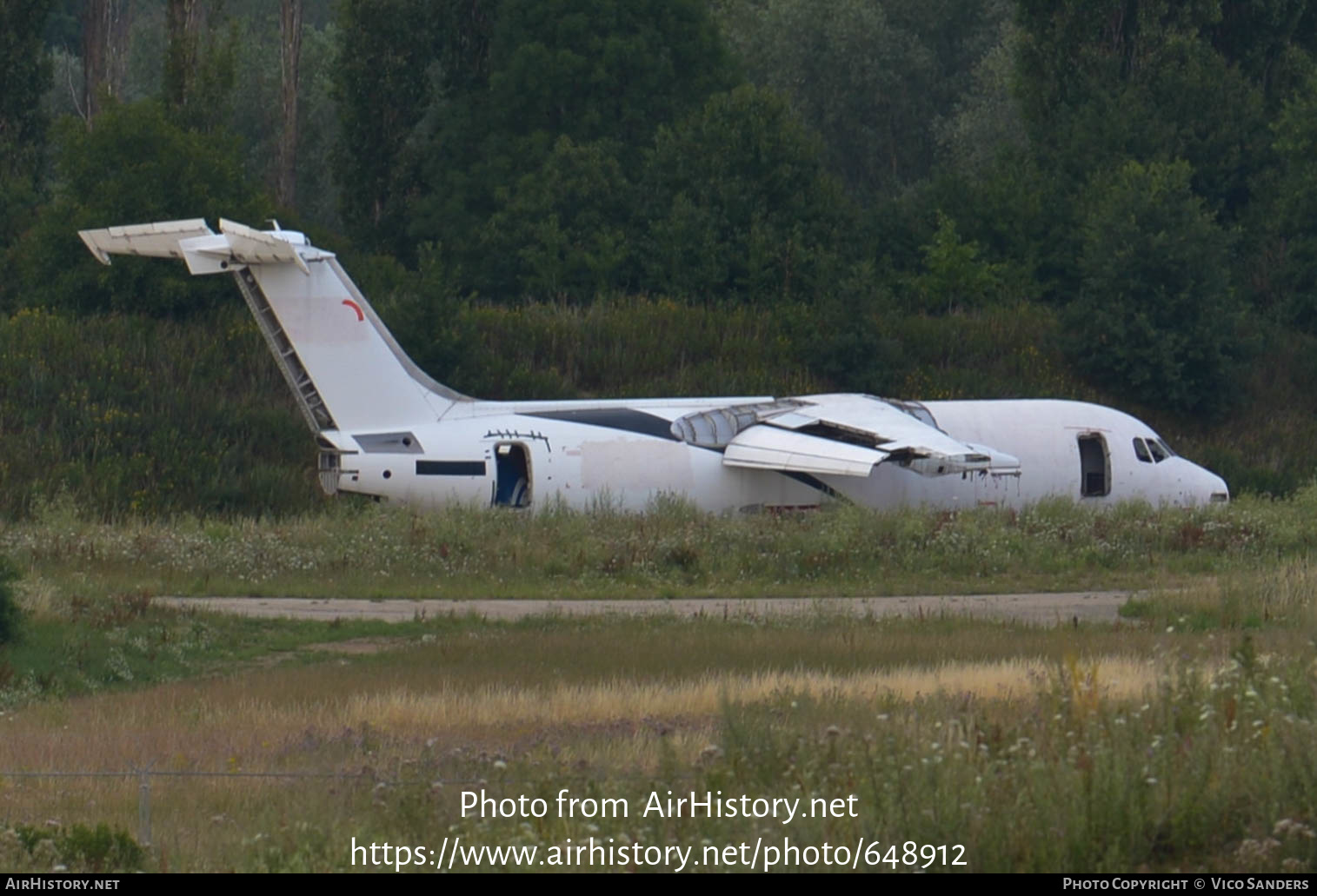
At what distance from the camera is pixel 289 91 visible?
50312 mm

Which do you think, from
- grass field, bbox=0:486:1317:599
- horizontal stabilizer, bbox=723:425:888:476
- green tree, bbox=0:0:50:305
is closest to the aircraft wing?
horizontal stabilizer, bbox=723:425:888:476

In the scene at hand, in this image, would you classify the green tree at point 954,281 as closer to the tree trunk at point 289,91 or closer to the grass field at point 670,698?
the tree trunk at point 289,91

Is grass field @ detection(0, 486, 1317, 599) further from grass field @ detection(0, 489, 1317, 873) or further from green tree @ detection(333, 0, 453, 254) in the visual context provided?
green tree @ detection(333, 0, 453, 254)

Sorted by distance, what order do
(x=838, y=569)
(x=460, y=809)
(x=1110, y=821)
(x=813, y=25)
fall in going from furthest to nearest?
(x=813, y=25) < (x=838, y=569) < (x=460, y=809) < (x=1110, y=821)

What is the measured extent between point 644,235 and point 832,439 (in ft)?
68.8

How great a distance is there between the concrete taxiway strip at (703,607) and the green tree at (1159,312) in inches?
840

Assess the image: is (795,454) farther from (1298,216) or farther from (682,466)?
(1298,216)

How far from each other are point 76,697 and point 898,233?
39055 millimetres

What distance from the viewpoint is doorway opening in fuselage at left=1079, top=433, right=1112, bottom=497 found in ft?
101

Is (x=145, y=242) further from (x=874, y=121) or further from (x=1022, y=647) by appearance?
(x=874, y=121)

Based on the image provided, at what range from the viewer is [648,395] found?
41.2m

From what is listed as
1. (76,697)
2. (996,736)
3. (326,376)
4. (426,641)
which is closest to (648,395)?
(326,376)

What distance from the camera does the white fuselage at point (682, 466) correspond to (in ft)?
92.0

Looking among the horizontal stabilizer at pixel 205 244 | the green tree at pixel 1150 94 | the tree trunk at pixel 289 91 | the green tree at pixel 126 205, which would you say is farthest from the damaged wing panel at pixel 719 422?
the green tree at pixel 1150 94
